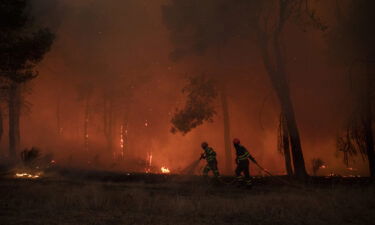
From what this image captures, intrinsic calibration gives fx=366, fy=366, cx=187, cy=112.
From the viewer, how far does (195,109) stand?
1914 centimetres

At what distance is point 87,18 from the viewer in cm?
3169

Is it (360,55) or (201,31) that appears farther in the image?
(201,31)

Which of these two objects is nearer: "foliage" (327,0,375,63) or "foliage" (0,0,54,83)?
"foliage" (327,0,375,63)

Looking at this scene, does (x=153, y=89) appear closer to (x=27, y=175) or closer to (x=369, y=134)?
(x=27, y=175)

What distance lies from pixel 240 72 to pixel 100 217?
1473 centimetres

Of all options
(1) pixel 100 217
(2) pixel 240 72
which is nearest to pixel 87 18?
(2) pixel 240 72

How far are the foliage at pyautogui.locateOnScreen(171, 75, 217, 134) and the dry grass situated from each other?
26.3 ft

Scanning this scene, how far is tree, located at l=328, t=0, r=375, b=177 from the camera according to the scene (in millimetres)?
14383

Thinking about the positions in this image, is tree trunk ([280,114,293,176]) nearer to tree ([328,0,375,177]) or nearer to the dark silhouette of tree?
the dark silhouette of tree

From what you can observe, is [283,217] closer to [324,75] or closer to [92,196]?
[92,196]

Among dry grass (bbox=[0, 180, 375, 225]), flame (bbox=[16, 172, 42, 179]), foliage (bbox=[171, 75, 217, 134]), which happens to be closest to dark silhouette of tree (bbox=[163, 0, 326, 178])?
foliage (bbox=[171, 75, 217, 134])

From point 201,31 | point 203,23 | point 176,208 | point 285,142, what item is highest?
point 203,23

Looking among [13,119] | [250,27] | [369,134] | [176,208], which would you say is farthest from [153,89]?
[176,208]

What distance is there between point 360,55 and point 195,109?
8147 mm
